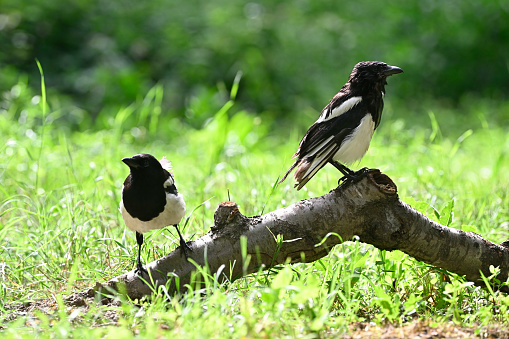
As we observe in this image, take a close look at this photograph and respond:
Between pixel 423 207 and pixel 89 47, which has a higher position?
pixel 89 47

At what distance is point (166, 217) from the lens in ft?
10.3

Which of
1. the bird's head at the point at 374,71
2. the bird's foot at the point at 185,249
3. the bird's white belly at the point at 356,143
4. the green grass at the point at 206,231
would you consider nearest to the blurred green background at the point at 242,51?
the green grass at the point at 206,231

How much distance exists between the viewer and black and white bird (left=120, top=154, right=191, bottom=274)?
3072 mm

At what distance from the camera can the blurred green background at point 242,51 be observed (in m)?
8.66

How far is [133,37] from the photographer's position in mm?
9281

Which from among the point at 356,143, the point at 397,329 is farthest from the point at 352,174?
the point at 397,329

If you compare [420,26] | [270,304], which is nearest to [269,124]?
[420,26]

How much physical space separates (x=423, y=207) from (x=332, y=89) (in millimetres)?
5768

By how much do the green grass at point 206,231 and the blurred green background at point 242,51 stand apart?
1.69m

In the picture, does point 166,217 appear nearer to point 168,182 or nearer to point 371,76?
point 168,182

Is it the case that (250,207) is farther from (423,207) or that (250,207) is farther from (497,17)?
(497,17)

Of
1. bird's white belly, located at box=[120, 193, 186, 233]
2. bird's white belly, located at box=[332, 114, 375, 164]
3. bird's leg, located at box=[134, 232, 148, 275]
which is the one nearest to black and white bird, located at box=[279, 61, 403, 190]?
bird's white belly, located at box=[332, 114, 375, 164]

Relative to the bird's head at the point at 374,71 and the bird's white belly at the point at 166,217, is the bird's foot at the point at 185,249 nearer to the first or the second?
the bird's white belly at the point at 166,217

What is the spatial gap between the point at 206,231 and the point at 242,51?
568 centimetres
